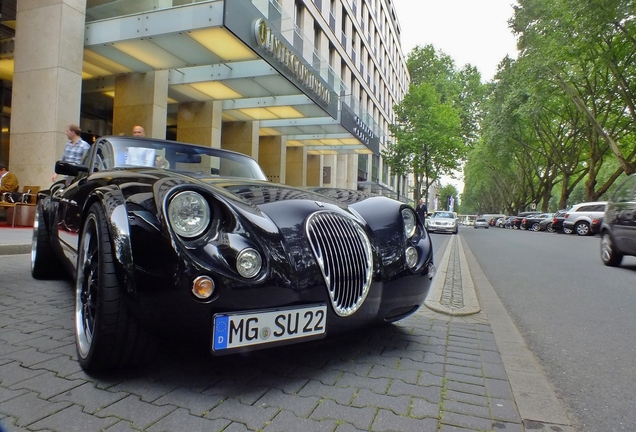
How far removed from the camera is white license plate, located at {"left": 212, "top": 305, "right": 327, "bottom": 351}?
1758 millimetres

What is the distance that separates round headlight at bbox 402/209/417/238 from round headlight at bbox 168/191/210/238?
4.38 ft

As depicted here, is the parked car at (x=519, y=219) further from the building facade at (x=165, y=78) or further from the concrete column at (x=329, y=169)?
the building facade at (x=165, y=78)

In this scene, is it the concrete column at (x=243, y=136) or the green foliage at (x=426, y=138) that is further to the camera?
the green foliage at (x=426, y=138)

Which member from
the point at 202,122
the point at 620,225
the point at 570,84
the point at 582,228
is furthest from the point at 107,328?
the point at 570,84

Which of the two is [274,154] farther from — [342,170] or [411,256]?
[411,256]

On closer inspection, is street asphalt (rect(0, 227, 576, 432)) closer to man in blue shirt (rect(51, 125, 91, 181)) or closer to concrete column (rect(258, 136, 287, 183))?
man in blue shirt (rect(51, 125, 91, 181))

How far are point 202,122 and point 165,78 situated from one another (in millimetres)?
2538

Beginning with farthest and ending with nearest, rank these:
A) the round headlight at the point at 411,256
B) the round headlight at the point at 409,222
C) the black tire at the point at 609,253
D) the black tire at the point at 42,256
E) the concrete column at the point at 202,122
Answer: the concrete column at the point at 202,122, the black tire at the point at 609,253, the black tire at the point at 42,256, the round headlight at the point at 409,222, the round headlight at the point at 411,256

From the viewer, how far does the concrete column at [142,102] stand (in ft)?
38.8

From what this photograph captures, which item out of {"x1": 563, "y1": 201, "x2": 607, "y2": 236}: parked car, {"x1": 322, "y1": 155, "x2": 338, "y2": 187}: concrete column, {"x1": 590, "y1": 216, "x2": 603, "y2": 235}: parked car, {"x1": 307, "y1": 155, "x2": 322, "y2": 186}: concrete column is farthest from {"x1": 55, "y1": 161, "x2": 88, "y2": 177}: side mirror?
{"x1": 322, "y1": 155, "x2": 338, "y2": 187}: concrete column

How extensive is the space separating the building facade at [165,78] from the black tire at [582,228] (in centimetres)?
1227

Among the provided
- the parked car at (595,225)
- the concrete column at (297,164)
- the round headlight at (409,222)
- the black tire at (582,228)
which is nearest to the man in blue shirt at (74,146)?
the round headlight at (409,222)

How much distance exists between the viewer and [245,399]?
1.83 meters

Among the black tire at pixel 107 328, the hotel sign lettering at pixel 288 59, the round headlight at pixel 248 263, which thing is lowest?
the black tire at pixel 107 328
